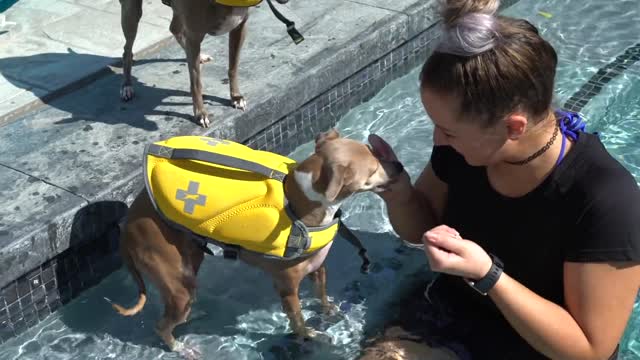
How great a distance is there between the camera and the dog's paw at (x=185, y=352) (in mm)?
3916

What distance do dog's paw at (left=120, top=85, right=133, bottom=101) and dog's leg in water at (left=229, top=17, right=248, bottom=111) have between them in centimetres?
68

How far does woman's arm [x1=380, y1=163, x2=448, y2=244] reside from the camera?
329 centimetres

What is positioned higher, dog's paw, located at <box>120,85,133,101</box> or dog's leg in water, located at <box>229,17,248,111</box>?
dog's leg in water, located at <box>229,17,248,111</box>

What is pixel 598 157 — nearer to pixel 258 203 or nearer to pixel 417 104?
pixel 258 203

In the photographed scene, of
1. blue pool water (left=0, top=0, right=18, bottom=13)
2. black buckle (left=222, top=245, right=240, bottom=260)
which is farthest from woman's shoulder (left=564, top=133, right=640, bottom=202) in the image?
blue pool water (left=0, top=0, right=18, bottom=13)

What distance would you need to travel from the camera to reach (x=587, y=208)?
2557 mm

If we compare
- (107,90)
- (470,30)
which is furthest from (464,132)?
(107,90)

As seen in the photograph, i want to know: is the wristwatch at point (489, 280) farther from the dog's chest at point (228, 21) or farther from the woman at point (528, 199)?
the dog's chest at point (228, 21)

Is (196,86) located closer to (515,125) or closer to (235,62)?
(235,62)

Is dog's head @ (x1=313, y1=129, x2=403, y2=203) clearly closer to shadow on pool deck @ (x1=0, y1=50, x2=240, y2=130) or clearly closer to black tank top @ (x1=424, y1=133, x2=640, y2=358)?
black tank top @ (x1=424, y1=133, x2=640, y2=358)

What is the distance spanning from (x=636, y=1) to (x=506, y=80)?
18.9 ft

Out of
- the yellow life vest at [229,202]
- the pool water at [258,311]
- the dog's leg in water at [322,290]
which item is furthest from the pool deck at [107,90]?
the dog's leg in water at [322,290]

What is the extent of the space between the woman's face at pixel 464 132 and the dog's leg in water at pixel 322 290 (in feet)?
5.05

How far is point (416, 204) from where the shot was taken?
10.9 feet
